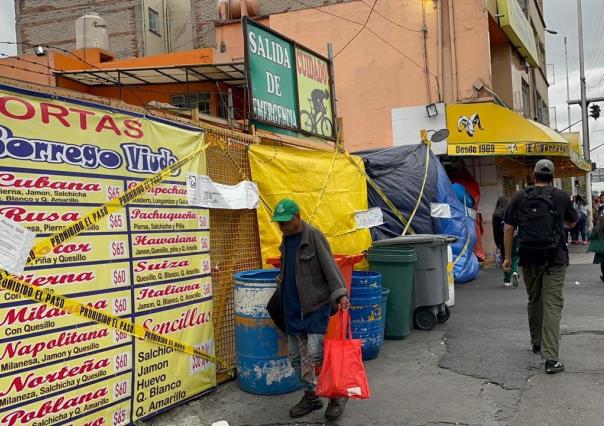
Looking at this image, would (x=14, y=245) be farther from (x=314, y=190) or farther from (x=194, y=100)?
(x=194, y=100)

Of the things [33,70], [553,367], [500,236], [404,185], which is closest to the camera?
[553,367]

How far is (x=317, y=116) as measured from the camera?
9.24 metres

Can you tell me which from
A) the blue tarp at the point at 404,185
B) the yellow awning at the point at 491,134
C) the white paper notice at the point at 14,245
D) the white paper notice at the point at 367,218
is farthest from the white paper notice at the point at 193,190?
the yellow awning at the point at 491,134

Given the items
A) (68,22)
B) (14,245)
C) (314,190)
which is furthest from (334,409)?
(68,22)

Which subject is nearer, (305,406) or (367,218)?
(305,406)

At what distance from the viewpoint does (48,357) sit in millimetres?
3887

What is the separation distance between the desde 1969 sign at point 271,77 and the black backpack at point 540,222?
3.39 meters

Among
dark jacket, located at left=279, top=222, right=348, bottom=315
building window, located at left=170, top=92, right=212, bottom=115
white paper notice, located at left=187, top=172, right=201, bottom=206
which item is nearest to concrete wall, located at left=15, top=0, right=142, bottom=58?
building window, located at left=170, top=92, right=212, bottom=115

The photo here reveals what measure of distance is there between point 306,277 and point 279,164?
2.65 m

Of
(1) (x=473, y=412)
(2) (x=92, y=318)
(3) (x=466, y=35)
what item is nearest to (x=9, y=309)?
(2) (x=92, y=318)

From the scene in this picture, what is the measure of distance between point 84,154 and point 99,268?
871 mm

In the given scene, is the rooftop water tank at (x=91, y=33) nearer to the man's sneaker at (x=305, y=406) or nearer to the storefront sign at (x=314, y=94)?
the storefront sign at (x=314, y=94)

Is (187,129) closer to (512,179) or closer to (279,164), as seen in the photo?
(279,164)

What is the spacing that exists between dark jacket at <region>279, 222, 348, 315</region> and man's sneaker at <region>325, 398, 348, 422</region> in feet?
2.54
